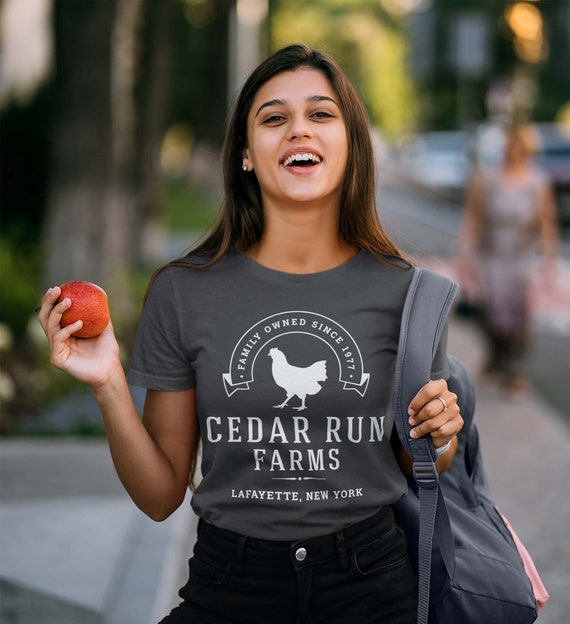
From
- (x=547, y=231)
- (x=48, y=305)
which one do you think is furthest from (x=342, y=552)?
(x=547, y=231)

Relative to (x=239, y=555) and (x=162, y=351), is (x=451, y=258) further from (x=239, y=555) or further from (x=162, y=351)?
(x=239, y=555)

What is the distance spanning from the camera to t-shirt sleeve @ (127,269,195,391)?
2469 millimetres

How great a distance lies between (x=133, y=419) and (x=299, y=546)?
45 cm

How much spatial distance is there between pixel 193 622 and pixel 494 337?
6.63 metres

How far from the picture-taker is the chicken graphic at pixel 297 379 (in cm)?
237

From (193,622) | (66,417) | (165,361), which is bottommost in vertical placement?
(66,417)

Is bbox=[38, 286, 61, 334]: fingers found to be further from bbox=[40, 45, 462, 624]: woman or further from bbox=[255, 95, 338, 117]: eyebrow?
bbox=[255, 95, 338, 117]: eyebrow

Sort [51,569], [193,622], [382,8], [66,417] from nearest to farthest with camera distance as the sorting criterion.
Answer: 1. [193,622]
2. [51,569]
3. [66,417]
4. [382,8]

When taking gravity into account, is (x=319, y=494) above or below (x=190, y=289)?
below

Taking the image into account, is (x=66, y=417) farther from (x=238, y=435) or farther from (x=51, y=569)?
(x=238, y=435)

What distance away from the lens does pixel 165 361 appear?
8.11 ft

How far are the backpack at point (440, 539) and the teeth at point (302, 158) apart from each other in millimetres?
340

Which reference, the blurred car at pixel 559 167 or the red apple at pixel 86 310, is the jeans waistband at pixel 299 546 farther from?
the blurred car at pixel 559 167

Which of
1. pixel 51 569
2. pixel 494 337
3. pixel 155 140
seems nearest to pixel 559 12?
pixel 155 140
